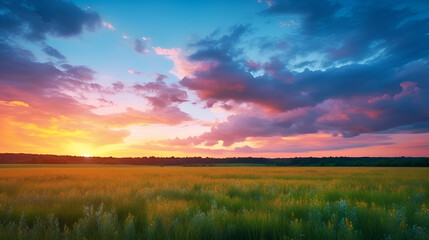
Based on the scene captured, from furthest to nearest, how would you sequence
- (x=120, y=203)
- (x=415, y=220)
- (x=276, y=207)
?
(x=120, y=203) → (x=276, y=207) → (x=415, y=220)

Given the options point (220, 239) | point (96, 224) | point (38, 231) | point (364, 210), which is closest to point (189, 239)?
point (220, 239)

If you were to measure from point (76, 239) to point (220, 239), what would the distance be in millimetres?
1935

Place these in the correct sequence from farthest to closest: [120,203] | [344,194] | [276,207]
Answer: [344,194]
[120,203]
[276,207]

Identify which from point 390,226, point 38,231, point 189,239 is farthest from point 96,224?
point 390,226

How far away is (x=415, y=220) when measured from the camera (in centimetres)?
424

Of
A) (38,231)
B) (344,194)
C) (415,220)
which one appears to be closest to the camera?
(38,231)

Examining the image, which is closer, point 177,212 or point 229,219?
point 229,219

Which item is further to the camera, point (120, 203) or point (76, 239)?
point (120, 203)

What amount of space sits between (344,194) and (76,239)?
7321mm

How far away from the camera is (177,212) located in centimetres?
446

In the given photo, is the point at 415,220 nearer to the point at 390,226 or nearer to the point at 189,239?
the point at 390,226

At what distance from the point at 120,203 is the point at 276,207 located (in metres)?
3.57

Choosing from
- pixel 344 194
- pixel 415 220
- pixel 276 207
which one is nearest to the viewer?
pixel 415 220

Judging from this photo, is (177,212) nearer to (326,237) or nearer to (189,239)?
(189,239)
